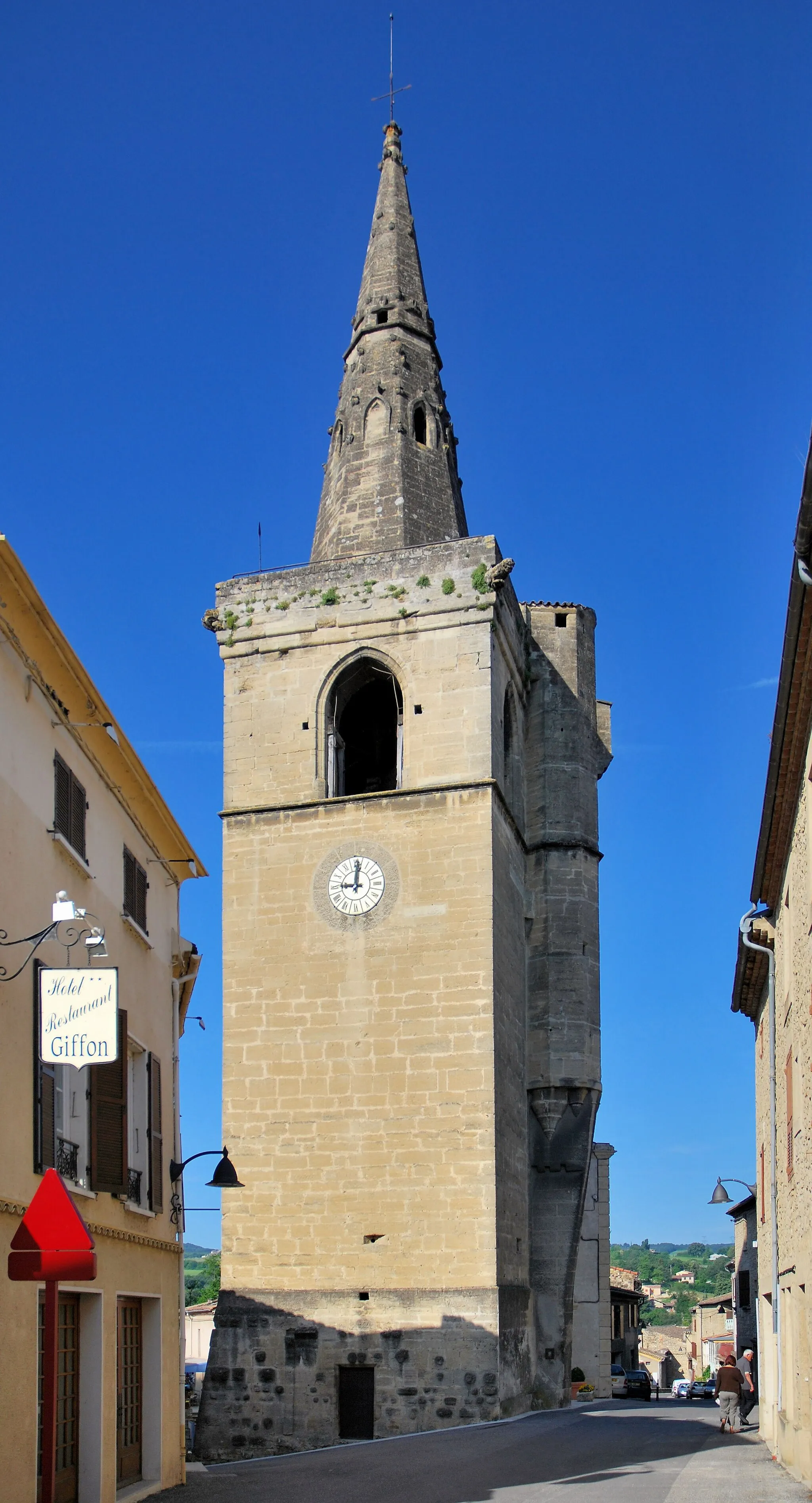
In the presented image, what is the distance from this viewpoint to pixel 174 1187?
16156 mm

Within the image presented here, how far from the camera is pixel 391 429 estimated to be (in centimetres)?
2930

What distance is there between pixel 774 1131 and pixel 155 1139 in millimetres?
6899

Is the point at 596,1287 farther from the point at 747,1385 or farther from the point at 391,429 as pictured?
the point at 391,429

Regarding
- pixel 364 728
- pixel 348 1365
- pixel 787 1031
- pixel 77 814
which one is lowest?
pixel 348 1365

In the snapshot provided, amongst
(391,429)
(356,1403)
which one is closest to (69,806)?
(356,1403)

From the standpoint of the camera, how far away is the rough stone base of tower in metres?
22.0

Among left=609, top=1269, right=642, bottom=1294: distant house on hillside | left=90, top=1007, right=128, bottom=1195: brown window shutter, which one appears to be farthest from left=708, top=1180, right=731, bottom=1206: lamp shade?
left=609, top=1269, right=642, bottom=1294: distant house on hillside

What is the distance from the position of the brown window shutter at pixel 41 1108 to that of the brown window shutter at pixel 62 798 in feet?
5.00

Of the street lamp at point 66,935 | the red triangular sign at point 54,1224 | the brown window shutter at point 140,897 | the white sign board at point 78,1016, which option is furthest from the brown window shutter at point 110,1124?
the red triangular sign at point 54,1224

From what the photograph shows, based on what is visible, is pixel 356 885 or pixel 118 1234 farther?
pixel 356 885

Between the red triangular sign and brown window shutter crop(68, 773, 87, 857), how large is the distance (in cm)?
554

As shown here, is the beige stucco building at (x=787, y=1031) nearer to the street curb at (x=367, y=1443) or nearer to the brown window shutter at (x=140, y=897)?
the street curb at (x=367, y=1443)

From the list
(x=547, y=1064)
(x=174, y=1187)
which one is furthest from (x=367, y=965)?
(x=174, y=1187)

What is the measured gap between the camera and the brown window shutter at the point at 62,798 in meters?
12.4
